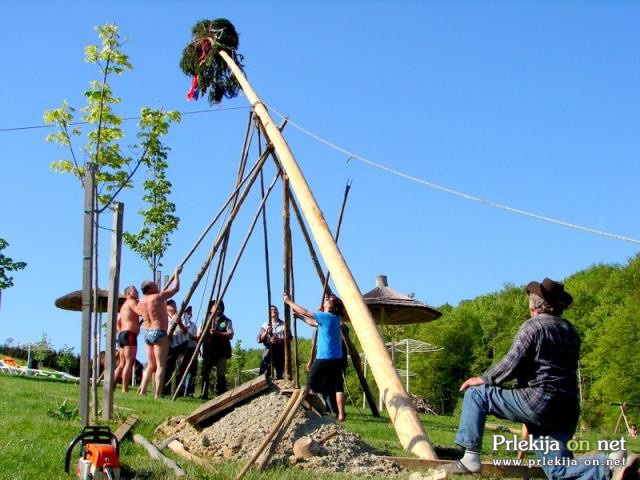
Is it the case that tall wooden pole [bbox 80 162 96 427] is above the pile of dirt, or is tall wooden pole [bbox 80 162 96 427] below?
above

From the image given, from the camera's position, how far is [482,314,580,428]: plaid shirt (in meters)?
4.68

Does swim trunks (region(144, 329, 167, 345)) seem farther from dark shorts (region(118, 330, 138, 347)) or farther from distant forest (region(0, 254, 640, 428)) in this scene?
distant forest (region(0, 254, 640, 428))

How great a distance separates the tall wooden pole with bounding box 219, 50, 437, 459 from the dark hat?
1448 millimetres

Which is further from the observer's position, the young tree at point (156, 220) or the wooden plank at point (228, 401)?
the young tree at point (156, 220)

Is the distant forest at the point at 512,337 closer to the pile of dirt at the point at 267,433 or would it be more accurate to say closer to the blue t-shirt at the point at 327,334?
the blue t-shirt at the point at 327,334

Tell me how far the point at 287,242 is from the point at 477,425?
597cm

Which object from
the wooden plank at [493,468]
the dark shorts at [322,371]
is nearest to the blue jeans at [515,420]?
the wooden plank at [493,468]

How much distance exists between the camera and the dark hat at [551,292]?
16.2ft

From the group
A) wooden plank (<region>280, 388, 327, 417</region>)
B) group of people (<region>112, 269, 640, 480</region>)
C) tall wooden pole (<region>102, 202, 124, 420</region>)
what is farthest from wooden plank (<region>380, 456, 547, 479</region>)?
tall wooden pole (<region>102, 202, 124, 420</region>)

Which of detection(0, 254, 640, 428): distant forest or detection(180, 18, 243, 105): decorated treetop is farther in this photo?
detection(0, 254, 640, 428): distant forest

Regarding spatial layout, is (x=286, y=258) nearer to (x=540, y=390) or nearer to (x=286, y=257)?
(x=286, y=257)

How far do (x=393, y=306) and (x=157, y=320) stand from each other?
4.54 m

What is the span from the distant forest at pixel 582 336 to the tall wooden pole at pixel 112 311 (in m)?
21.0

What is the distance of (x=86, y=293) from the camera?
20.9ft
